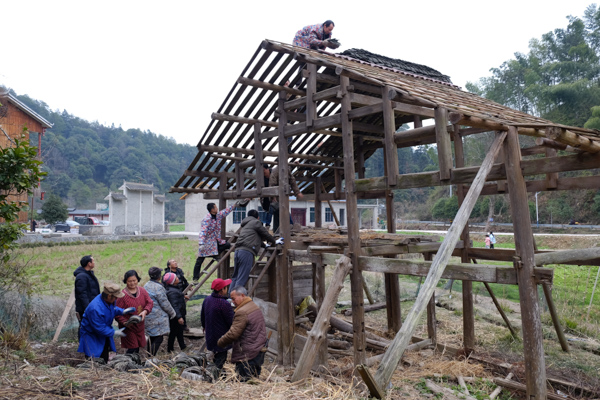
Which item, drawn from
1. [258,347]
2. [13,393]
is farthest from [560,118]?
[13,393]

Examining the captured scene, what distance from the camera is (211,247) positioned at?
33.5ft

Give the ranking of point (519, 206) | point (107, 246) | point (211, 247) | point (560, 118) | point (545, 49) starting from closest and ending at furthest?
point (519, 206) < point (211, 247) < point (107, 246) < point (560, 118) < point (545, 49)

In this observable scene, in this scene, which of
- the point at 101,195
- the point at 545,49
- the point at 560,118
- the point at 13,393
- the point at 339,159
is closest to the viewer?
the point at 13,393

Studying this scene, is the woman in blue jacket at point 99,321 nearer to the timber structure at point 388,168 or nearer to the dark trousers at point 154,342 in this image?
the dark trousers at point 154,342

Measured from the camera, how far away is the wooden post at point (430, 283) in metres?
4.30

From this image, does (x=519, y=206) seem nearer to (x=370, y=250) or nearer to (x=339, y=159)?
(x=370, y=250)

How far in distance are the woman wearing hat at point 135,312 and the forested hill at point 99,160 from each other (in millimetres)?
68136

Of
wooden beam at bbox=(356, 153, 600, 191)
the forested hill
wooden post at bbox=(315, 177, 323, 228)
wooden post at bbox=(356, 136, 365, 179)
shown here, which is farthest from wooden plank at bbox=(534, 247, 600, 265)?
the forested hill

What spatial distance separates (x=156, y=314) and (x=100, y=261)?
1729cm

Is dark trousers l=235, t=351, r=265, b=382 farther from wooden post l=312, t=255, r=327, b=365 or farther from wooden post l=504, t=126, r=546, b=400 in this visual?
wooden post l=504, t=126, r=546, b=400

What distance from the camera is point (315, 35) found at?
8.90 meters

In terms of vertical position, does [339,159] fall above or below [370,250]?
above

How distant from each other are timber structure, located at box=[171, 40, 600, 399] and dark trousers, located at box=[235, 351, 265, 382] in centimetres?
86

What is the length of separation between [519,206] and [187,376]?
4.79 m
